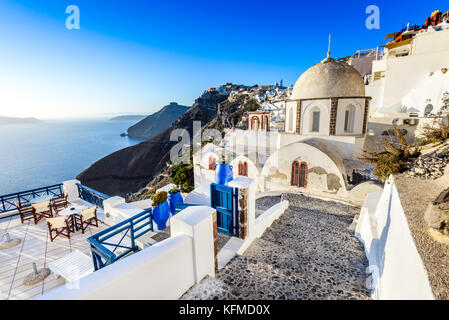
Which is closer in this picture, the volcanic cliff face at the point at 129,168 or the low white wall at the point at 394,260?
the low white wall at the point at 394,260

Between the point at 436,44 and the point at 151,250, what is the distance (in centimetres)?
2905

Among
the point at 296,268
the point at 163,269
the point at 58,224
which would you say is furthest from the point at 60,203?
the point at 296,268

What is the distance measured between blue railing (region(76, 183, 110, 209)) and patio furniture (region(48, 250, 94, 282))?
292 centimetres

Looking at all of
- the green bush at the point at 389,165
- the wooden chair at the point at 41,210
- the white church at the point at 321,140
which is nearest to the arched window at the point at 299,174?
the white church at the point at 321,140

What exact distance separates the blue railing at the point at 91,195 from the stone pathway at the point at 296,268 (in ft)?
17.9

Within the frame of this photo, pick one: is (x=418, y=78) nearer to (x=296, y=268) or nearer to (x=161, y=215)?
(x=296, y=268)

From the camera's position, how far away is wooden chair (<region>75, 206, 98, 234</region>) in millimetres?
5852

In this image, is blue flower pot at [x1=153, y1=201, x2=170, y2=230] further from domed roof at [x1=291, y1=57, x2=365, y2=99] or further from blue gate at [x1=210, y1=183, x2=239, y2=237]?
domed roof at [x1=291, y1=57, x2=365, y2=99]

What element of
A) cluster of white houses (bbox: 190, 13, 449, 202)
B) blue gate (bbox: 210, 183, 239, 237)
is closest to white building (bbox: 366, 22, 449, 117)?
cluster of white houses (bbox: 190, 13, 449, 202)

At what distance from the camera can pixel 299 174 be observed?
35.6 feet

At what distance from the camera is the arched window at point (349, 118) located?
12.0 meters

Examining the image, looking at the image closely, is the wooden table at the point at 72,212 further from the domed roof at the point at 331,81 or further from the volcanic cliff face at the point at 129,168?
the volcanic cliff face at the point at 129,168
